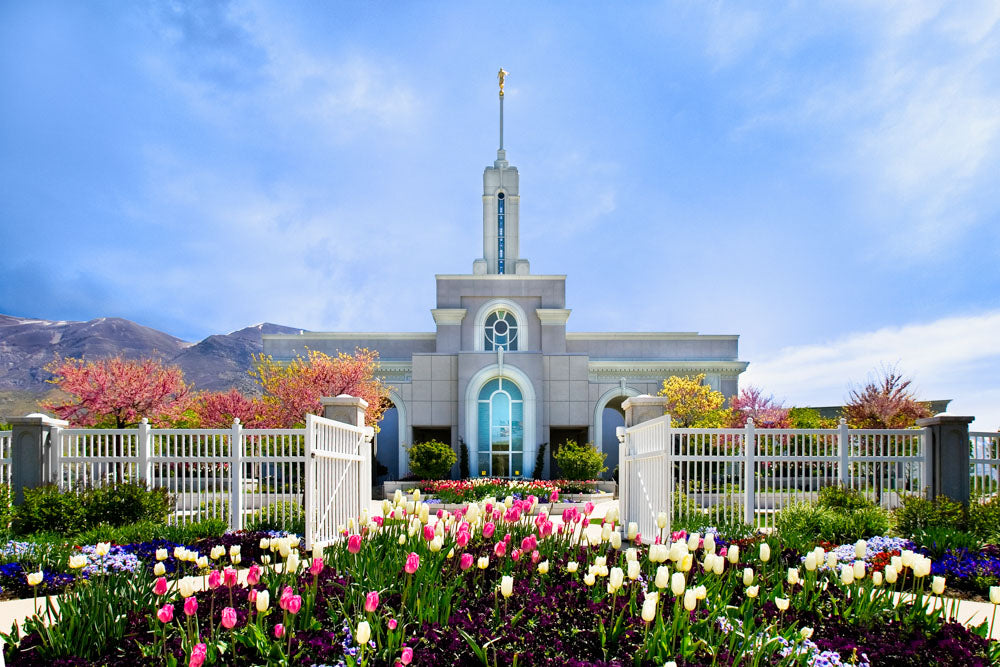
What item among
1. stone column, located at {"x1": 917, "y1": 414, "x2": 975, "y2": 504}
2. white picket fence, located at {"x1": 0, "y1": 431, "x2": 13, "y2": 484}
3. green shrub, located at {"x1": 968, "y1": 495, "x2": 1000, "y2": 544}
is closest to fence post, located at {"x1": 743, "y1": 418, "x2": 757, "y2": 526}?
green shrub, located at {"x1": 968, "y1": 495, "x2": 1000, "y2": 544}

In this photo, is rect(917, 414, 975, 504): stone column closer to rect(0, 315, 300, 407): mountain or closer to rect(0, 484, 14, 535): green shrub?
rect(0, 484, 14, 535): green shrub

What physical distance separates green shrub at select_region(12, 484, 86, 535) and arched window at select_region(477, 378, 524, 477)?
15.1 metres

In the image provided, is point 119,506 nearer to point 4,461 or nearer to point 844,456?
point 4,461

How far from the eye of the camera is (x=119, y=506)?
9.82 metres

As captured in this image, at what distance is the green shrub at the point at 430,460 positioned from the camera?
20.9m

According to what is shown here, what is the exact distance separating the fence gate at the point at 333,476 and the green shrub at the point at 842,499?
655cm

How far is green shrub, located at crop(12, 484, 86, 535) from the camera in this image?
952cm

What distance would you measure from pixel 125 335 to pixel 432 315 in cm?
7534

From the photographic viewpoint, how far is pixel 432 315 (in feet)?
86.6

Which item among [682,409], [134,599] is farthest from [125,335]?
[134,599]

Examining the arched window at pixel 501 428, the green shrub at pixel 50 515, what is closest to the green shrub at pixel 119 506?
the green shrub at pixel 50 515

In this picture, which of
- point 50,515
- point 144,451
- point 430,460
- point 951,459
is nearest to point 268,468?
point 144,451

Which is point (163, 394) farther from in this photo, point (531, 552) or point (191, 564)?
point (531, 552)

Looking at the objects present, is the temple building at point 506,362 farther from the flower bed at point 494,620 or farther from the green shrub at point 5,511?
the flower bed at point 494,620
